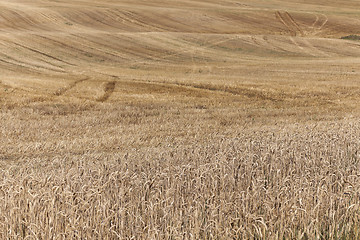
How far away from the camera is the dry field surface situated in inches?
219

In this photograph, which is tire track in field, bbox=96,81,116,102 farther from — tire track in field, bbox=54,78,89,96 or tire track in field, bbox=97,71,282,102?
tire track in field, bbox=54,78,89,96

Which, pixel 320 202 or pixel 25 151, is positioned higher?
pixel 320 202

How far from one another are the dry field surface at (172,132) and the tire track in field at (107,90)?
11cm

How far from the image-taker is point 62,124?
15250mm

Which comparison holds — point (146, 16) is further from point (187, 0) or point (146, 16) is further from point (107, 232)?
point (107, 232)

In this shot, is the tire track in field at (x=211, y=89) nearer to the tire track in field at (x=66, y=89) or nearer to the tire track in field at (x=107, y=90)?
the tire track in field at (x=107, y=90)

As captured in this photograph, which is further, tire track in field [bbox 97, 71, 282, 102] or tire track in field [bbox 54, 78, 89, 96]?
tire track in field [bbox 97, 71, 282, 102]

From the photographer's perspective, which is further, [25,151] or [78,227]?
[25,151]

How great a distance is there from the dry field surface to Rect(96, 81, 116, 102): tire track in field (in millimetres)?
114

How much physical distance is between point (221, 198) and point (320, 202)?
1.30 meters

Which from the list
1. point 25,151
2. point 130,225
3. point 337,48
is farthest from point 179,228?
point 337,48

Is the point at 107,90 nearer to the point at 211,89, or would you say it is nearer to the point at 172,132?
the point at 211,89

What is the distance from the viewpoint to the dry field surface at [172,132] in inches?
219

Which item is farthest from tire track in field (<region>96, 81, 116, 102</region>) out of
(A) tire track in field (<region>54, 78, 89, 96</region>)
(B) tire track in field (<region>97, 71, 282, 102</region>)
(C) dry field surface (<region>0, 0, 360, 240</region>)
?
(A) tire track in field (<region>54, 78, 89, 96</region>)
